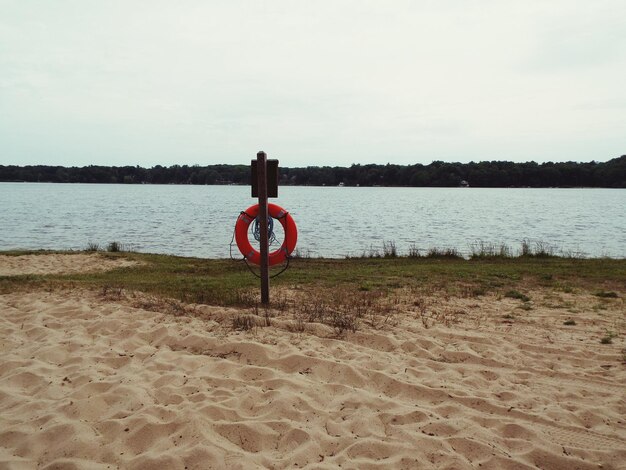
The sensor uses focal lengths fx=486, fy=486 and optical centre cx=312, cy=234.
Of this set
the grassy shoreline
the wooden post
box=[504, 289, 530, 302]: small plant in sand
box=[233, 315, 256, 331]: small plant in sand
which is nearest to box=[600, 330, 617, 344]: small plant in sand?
box=[504, 289, 530, 302]: small plant in sand

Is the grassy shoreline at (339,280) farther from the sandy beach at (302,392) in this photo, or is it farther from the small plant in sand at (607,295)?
the sandy beach at (302,392)

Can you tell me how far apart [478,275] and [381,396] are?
6.02 m

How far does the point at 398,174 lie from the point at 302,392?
90.3 metres

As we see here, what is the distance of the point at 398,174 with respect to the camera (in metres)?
91.4

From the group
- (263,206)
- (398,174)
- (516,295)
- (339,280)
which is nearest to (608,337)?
(516,295)

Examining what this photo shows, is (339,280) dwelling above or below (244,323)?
below

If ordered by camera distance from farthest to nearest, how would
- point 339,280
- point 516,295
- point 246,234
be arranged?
point 339,280, point 246,234, point 516,295

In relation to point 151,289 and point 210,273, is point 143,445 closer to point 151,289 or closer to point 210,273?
point 151,289

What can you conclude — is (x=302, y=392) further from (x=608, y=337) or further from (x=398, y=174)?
(x=398, y=174)

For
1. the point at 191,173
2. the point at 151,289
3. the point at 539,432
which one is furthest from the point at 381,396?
the point at 191,173

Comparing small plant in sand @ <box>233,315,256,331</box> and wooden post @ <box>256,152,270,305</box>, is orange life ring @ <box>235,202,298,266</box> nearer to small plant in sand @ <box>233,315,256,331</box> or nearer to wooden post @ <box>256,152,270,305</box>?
wooden post @ <box>256,152,270,305</box>

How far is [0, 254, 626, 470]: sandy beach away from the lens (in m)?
2.66

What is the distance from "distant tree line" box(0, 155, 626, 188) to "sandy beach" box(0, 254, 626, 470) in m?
76.8

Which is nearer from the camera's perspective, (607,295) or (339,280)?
(607,295)
